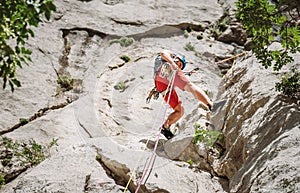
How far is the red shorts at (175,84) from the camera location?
24.1ft

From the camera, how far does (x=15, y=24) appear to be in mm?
3451

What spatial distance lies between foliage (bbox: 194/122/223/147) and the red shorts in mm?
1088

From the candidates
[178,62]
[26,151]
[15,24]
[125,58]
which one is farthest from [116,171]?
[125,58]

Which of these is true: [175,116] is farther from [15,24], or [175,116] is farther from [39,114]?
[15,24]

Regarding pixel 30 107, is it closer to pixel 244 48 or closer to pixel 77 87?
pixel 77 87

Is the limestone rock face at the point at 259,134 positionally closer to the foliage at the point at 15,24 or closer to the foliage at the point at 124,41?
the foliage at the point at 15,24

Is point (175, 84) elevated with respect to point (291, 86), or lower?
lower

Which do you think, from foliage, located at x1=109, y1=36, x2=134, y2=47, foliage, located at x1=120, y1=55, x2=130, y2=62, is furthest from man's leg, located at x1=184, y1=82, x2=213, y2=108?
foliage, located at x1=109, y1=36, x2=134, y2=47

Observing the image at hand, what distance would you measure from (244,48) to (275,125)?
25.4 ft

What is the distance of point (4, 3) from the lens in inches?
134

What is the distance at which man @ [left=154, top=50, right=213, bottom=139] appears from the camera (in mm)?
7305

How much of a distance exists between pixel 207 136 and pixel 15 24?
441cm

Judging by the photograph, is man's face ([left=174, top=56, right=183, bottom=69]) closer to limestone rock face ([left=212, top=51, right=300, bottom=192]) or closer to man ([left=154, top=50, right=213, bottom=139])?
man ([left=154, top=50, right=213, bottom=139])

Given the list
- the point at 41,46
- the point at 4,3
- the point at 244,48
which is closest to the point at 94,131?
the point at 41,46
